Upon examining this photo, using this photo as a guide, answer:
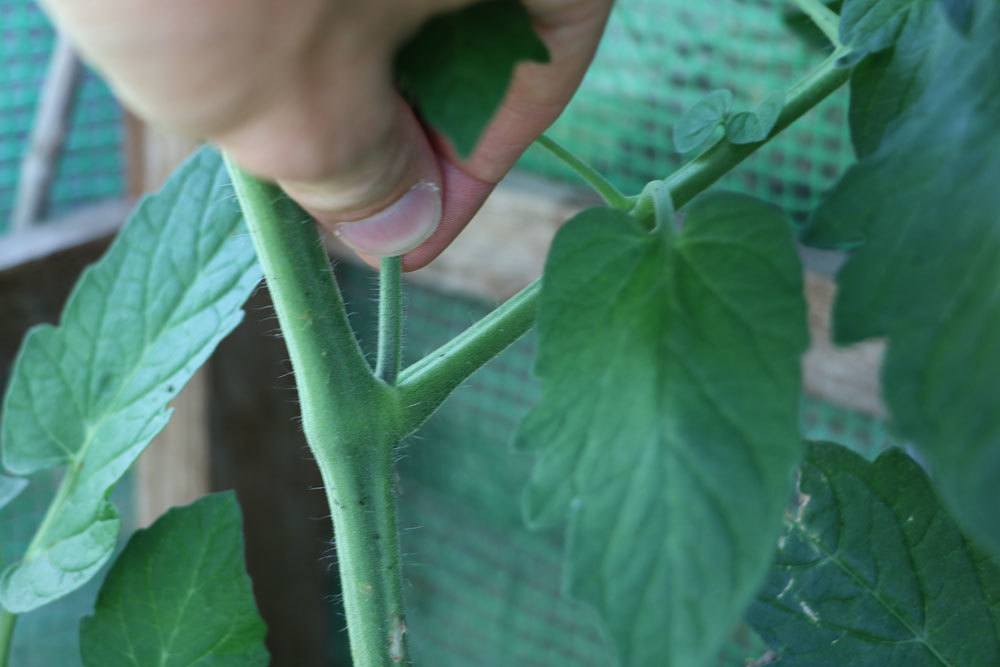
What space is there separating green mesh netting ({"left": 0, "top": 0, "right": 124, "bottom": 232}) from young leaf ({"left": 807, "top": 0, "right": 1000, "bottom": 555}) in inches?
40.6

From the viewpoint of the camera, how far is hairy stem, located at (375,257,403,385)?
0.29m

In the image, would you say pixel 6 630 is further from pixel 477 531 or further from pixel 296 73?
pixel 477 531

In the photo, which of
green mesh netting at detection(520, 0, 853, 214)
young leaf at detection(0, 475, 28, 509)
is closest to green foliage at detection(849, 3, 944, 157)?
young leaf at detection(0, 475, 28, 509)

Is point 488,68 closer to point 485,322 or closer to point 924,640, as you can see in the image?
point 485,322

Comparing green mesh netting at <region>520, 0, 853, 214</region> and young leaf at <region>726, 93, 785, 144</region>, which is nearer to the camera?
young leaf at <region>726, 93, 785, 144</region>

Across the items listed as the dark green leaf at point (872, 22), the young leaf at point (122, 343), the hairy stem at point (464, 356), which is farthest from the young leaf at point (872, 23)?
the young leaf at point (122, 343)

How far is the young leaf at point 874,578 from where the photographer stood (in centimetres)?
33

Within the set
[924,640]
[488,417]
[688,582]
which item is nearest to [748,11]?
[488,417]

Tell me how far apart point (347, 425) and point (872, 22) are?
17 centimetres

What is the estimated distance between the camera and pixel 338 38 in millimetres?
196

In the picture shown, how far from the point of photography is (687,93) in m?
0.89

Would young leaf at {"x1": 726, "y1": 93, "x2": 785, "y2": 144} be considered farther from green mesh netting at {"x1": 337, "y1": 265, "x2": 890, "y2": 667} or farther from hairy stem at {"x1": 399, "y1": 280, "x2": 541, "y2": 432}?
green mesh netting at {"x1": 337, "y1": 265, "x2": 890, "y2": 667}

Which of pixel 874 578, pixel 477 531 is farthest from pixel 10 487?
pixel 477 531

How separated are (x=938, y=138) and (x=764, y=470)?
0.09 m
